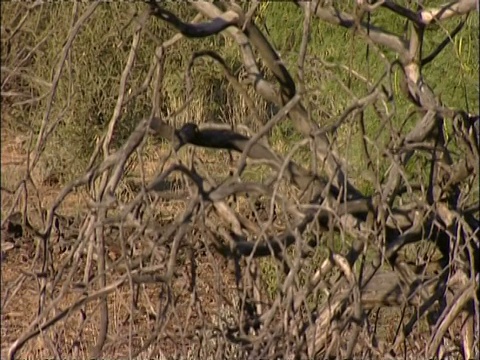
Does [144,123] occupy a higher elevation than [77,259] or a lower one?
higher

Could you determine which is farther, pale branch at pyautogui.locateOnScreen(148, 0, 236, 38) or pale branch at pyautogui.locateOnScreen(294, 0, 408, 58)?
pale branch at pyautogui.locateOnScreen(294, 0, 408, 58)

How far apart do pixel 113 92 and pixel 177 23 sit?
6878mm

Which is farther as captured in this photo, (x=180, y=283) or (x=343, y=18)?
(x=180, y=283)

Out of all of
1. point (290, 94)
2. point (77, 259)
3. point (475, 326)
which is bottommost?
point (475, 326)

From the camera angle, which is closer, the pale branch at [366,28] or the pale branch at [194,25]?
the pale branch at [194,25]

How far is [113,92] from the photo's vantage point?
34.2 ft

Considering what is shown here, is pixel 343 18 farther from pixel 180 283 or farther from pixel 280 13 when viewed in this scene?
pixel 280 13

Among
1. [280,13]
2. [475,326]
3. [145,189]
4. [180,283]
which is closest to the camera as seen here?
[145,189]

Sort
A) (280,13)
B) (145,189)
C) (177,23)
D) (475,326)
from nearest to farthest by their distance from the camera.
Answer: (145,189), (177,23), (475,326), (280,13)

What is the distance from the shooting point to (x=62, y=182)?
33.5 ft

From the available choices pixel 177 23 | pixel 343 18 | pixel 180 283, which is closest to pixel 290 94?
pixel 343 18

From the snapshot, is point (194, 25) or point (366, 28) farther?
point (366, 28)

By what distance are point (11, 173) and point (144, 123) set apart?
1.01 meters

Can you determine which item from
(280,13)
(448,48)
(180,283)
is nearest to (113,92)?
(280,13)
